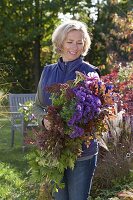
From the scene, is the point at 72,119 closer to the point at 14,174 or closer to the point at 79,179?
the point at 79,179

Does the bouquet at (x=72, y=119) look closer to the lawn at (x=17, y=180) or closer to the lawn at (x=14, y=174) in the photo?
the lawn at (x=17, y=180)

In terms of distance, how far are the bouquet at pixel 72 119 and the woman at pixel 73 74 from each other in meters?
0.14

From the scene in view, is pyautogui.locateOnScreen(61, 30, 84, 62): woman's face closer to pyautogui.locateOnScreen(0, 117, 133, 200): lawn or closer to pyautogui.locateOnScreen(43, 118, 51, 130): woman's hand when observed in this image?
pyautogui.locateOnScreen(43, 118, 51, 130): woman's hand

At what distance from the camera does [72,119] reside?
2703mm

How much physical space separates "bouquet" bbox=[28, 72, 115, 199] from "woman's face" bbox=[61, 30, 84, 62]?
0.28m

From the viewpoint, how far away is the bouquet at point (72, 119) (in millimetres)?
2738

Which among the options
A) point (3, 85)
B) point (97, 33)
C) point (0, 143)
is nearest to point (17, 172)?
point (3, 85)

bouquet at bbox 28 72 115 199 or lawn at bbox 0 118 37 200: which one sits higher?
bouquet at bbox 28 72 115 199

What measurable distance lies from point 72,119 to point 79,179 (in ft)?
1.85

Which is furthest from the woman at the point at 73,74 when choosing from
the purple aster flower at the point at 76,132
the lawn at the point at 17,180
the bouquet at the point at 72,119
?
the lawn at the point at 17,180

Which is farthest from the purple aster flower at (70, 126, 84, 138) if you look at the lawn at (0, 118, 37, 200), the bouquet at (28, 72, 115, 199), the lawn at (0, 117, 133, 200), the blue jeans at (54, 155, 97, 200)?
the lawn at (0, 118, 37, 200)

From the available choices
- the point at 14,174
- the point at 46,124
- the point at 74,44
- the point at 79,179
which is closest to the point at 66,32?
the point at 74,44

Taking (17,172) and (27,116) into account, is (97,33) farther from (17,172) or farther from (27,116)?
(17,172)

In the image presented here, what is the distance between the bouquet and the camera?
2738 mm
